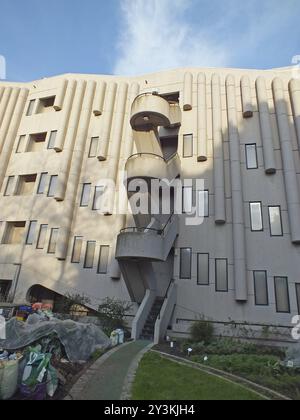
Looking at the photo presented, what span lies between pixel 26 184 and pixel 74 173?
22.8 feet

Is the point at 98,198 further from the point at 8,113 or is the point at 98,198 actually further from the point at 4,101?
the point at 4,101

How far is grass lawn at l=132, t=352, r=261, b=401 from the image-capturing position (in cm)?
727

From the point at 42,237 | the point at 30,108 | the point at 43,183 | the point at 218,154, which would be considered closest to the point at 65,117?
the point at 30,108

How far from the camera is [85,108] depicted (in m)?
27.5

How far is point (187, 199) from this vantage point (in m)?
21.9

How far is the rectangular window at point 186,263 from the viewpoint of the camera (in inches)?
792

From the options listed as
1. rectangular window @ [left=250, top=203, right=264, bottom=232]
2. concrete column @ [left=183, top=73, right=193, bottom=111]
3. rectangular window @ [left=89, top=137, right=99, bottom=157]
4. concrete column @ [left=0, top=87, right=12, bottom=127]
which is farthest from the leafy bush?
concrete column @ [left=0, top=87, right=12, bottom=127]

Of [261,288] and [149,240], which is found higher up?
[149,240]

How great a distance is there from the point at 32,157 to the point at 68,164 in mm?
4915

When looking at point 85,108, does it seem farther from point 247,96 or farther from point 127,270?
point 127,270

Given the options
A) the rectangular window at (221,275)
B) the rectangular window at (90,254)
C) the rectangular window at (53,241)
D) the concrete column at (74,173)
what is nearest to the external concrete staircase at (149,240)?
the rectangular window at (221,275)

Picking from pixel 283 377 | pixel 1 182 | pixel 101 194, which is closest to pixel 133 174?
pixel 101 194

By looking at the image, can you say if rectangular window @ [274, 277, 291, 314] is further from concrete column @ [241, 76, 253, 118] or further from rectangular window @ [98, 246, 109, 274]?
concrete column @ [241, 76, 253, 118]

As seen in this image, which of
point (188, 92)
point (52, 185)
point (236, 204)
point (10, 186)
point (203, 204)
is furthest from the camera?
point (10, 186)
